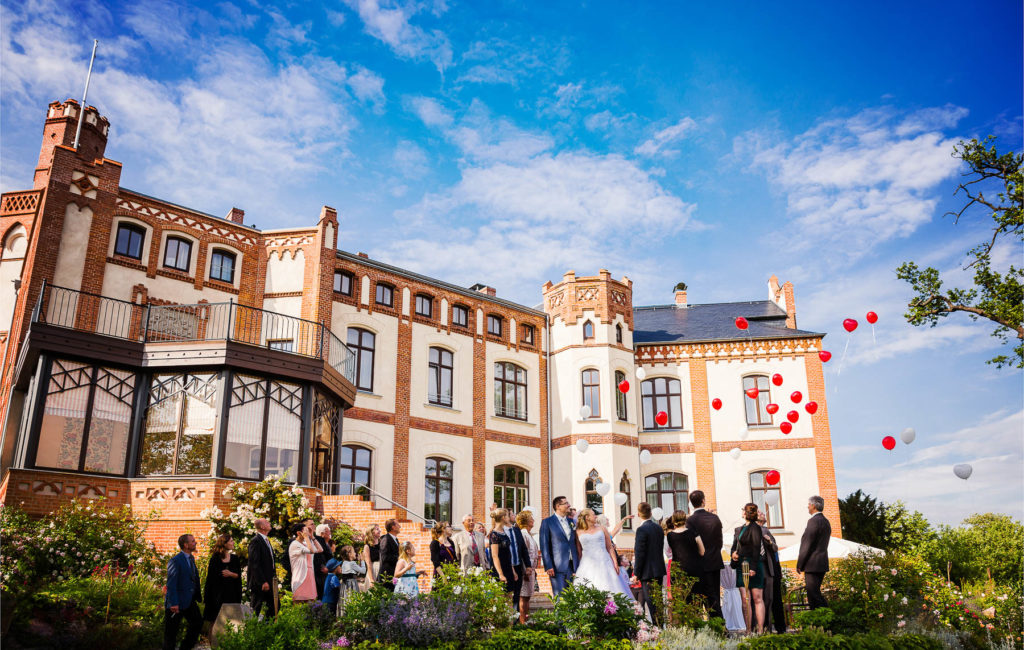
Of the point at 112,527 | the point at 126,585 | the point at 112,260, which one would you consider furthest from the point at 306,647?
the point at 112,260

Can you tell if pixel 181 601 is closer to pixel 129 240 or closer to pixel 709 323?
pixel 129 240

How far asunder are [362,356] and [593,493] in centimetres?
794

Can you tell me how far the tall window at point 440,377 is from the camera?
22266mm

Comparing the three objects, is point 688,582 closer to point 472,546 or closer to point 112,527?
point 472,546

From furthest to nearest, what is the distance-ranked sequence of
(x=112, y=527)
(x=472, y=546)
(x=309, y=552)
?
1. (x=112, y=527)
2. (x=472, y=546)
3. (x=309, y=552)

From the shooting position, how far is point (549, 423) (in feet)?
80.1

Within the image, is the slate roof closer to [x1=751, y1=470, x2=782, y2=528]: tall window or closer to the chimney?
[x1=751, y1=470, x2=782, y2=528]: tall window

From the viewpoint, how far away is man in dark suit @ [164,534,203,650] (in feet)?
26.8

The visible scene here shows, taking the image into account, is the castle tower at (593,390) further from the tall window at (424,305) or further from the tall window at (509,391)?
the tall window at (424,305)

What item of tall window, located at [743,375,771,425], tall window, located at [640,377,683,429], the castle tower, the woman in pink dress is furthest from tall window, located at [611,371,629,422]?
the woman in pink dress

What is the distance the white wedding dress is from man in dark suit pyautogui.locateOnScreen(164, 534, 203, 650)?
4280 mm

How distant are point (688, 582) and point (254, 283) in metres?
14.0

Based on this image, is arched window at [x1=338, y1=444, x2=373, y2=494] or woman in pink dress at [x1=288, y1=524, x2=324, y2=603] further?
arched window at [x1=338, y1=444, x2=373, y2=494]

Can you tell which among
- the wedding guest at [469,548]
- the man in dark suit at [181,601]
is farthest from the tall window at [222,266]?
the man in dark suit at [181,601]
